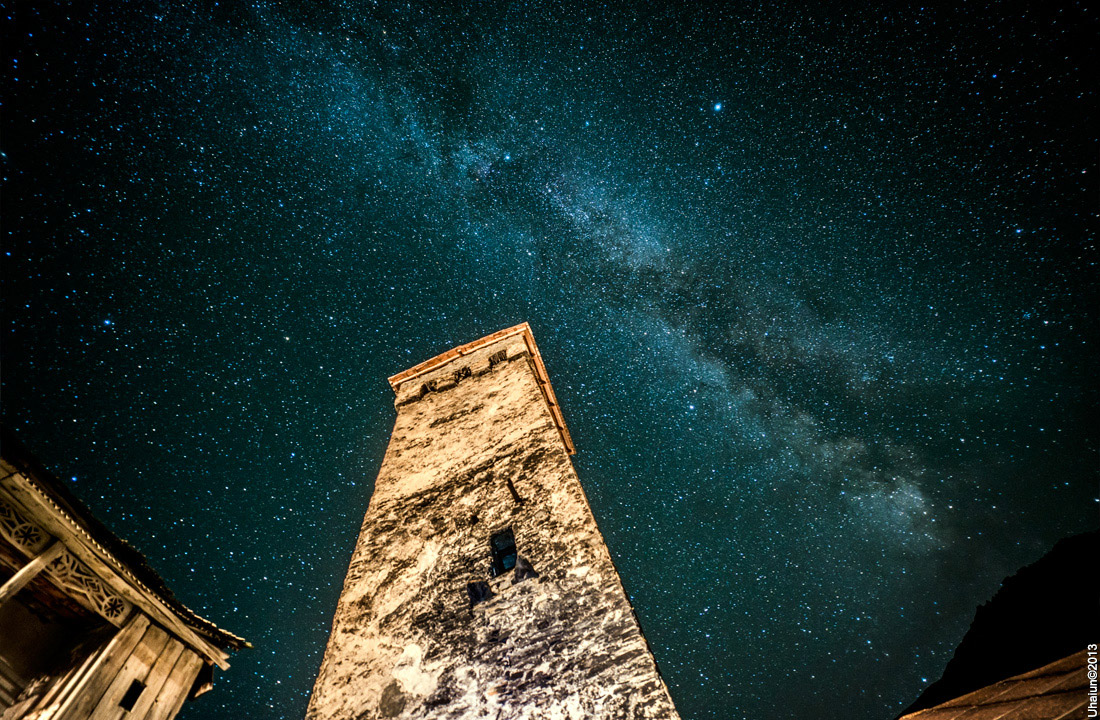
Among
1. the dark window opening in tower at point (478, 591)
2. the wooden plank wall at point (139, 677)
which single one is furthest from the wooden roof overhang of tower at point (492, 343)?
the wooden plank wall at point (139, 677)

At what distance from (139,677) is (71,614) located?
3.98ft

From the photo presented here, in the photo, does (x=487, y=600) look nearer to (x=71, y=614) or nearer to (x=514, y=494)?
(x=514, y=494)

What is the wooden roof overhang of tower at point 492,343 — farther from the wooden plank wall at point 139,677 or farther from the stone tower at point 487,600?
the wooden plank wall at point 139,677

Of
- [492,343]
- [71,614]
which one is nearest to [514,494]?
[492,343]

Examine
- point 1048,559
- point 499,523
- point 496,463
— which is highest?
point 496,463

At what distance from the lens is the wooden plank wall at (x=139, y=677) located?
4.89 metres

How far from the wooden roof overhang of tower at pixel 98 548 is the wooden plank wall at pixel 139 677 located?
0.17 m

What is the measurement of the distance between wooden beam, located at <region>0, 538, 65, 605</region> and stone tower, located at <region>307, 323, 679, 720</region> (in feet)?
10.1

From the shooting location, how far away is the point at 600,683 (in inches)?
134

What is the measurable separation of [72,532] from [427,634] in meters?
4.41

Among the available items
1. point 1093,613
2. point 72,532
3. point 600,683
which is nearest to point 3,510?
point 72,532

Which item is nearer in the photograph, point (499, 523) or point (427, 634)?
point (427, 634)

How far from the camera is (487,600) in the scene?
14.6 feet

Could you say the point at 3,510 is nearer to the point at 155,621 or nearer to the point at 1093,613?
the point at 155,621
